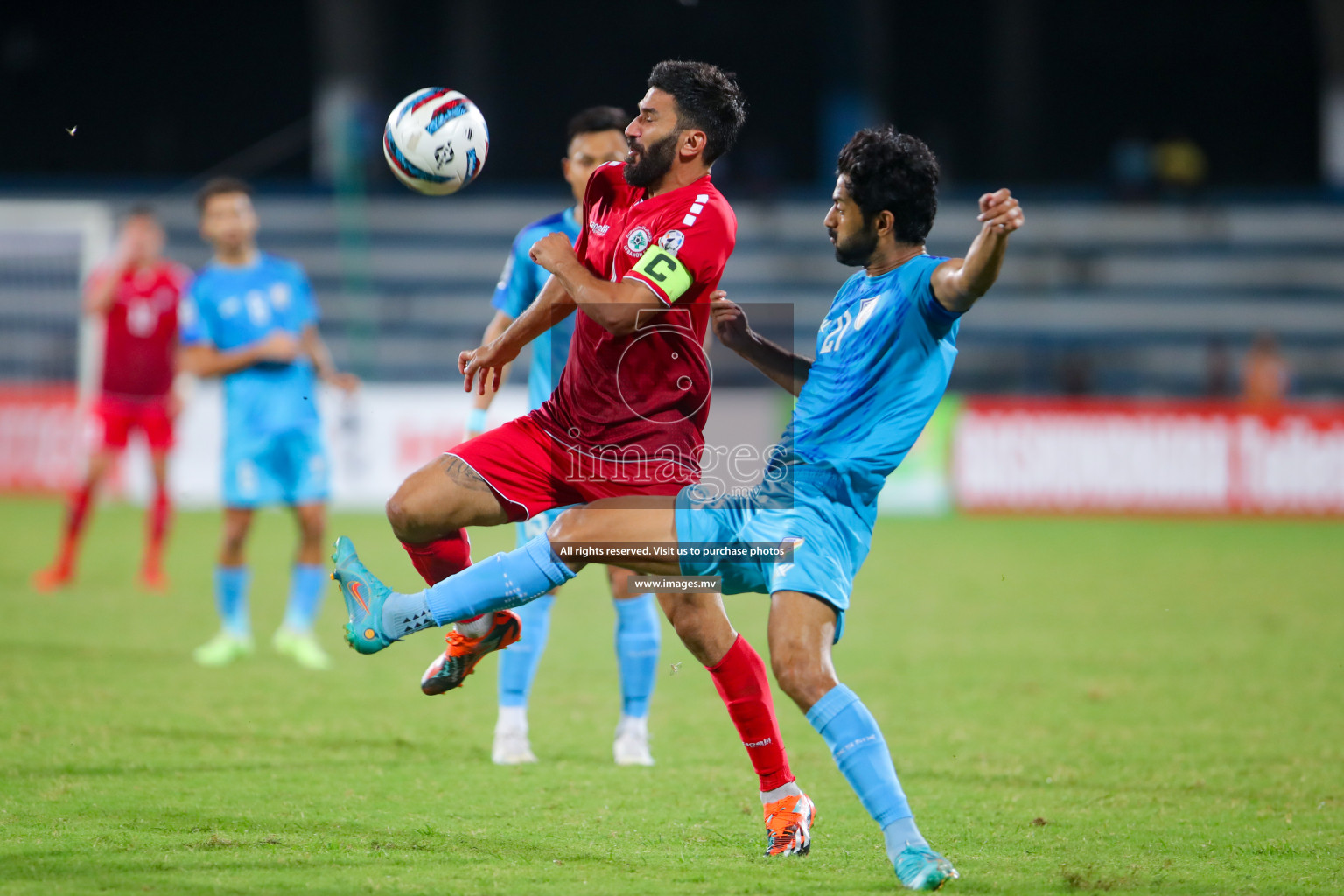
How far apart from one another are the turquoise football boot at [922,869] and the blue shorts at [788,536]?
61 centimetres

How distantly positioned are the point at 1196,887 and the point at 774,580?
140cm

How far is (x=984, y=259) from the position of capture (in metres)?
3.55

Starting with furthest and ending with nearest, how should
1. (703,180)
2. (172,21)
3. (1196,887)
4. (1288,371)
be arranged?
(172,21)
(1288,371)
(703,180)
(1196,887)

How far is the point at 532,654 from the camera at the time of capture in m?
5.62

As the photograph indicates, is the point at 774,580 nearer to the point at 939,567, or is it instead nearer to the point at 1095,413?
the point at 939,567

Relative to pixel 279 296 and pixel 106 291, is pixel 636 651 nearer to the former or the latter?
pixel 279 296

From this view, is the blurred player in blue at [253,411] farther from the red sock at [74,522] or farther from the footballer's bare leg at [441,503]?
the footballer's bare leg at [441,503]

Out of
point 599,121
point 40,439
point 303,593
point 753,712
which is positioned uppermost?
point 599,121

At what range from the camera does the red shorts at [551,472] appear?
169 inches

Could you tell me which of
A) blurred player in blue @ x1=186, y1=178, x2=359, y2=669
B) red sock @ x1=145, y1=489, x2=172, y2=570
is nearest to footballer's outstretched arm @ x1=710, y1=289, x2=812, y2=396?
blurred player in blue @ x1=186, y1=178, x2=359, y2=669

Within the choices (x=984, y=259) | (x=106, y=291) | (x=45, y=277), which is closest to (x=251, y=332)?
(x=106, y=291)

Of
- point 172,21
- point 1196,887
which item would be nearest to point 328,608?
point 1196,887

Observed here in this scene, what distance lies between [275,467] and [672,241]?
4.25m

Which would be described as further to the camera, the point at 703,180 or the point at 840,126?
the point at 840,126
